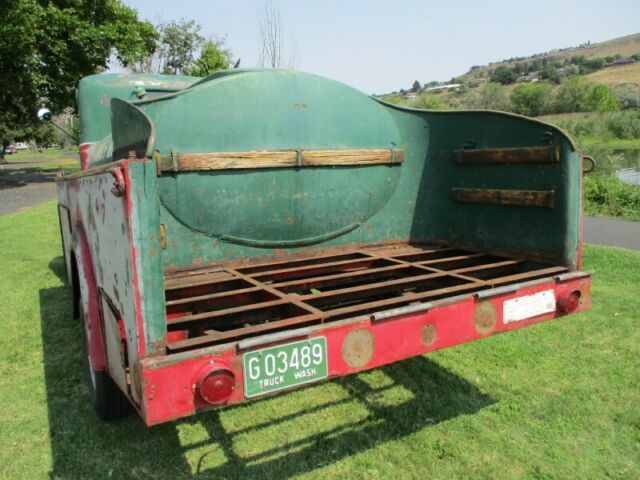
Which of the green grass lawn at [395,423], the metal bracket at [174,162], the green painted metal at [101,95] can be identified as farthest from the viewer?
the green painted metal at [101,95]

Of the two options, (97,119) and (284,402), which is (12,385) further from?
(97,119)

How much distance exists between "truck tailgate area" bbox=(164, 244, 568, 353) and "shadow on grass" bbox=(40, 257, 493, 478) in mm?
721

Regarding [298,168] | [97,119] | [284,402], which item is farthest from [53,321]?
[298,168]

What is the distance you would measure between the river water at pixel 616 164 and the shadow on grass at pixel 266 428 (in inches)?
558

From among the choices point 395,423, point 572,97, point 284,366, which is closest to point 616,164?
point 395,423

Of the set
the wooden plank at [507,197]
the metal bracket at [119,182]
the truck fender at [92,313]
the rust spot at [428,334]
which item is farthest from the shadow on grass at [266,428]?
the metal bracket at [119,182]

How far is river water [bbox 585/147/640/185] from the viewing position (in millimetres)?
17703

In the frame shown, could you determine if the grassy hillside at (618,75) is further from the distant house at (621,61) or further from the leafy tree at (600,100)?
the leafy tree at (600,100)

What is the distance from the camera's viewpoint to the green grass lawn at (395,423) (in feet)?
9.47

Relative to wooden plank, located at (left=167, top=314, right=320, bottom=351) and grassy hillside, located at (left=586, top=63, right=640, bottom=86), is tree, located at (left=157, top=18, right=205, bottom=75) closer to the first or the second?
wooden plank, located at (left=167, top=314, right=320, bottom=351)

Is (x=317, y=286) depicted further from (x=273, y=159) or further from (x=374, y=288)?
(x=273, y=159)

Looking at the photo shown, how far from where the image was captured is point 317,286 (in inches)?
130

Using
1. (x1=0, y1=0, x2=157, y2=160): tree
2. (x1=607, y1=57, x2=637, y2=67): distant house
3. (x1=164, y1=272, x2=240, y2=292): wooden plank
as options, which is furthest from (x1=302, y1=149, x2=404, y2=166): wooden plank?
(x1=607, y1=57, x2=637, y2=67): distant house

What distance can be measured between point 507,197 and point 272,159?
1574mm
